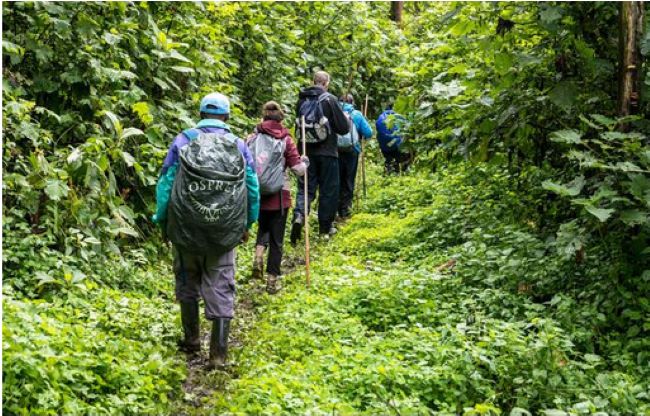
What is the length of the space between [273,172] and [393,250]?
2216mm

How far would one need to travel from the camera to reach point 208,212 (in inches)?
225

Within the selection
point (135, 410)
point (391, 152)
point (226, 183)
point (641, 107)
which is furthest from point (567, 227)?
point (391, 152)

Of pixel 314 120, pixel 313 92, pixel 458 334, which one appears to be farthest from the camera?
pixel 313 92

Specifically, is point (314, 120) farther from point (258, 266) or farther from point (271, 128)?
point (258, 266)

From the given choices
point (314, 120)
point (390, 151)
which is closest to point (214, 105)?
point (314, 120)

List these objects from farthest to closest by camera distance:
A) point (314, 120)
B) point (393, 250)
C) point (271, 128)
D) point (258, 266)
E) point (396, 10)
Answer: point (396, 10), point (314, 120), point (393, 250), point (258, 266), point (271, 128)

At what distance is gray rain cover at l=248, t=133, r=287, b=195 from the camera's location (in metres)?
8.26

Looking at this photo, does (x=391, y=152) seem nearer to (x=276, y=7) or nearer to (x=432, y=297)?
(x=276, y=7)

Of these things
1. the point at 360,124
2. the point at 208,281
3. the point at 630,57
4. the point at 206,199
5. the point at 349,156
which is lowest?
the point at 208,281

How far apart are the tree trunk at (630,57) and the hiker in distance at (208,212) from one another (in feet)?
10.6

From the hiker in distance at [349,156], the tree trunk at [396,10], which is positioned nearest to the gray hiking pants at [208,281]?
the hiker in distance at [349,156]

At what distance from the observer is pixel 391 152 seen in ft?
56.0

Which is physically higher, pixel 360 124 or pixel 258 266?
pixel 360 124

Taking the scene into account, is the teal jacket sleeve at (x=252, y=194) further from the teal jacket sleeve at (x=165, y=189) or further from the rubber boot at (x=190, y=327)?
the rubber boot at (x=190, y=327)
